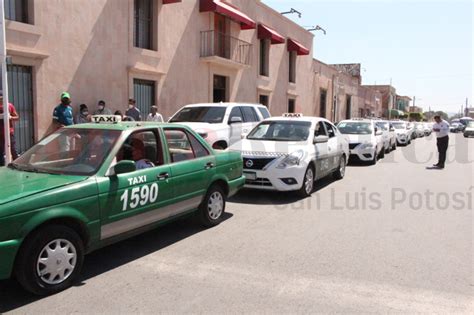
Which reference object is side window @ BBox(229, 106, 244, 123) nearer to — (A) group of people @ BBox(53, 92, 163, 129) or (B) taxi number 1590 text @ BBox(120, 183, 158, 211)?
(A) group of people @ BBox(53, 92, 163, 129)

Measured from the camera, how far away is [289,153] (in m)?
8.25

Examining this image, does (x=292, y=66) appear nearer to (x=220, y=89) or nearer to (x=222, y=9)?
(x=220, y=89)

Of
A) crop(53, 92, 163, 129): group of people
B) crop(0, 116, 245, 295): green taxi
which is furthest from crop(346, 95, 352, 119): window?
crop(0, 116, 245, 295): green taxi

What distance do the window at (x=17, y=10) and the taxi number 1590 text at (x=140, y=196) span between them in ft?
25.2

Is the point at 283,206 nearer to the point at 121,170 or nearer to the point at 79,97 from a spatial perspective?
the point at 121,170

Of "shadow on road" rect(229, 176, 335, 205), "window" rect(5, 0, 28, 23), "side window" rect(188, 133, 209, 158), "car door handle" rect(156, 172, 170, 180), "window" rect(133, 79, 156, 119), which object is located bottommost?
"shadow on road" rect(229, 176, 335, 205)

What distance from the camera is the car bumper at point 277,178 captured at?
8062 mm

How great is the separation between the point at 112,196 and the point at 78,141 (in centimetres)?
93

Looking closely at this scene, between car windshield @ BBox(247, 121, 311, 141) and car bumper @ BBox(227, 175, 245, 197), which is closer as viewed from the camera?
car bumper @ BBox(227, 175, 245, 197)

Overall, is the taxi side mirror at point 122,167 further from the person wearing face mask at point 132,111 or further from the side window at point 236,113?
the person wearing face mask at point 132,111

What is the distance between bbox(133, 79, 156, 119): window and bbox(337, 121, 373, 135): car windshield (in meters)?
6.93

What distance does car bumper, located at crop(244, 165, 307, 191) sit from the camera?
8.06m

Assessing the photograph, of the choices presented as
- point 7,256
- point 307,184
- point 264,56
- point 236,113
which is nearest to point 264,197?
point 307,184

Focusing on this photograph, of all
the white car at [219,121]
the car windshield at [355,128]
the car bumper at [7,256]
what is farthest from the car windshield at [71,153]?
the car windshield at [355,128]
